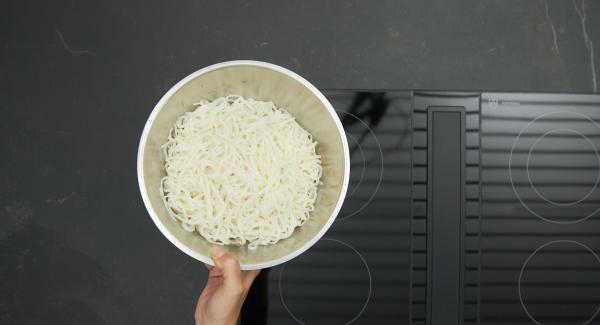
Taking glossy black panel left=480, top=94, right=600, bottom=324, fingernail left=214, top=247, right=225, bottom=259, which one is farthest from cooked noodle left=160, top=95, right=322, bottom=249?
glossy black panel left=480, top=94, right=600, bottom=324

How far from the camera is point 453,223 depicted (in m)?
1.17

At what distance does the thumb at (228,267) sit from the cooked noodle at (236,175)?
0.19 ft

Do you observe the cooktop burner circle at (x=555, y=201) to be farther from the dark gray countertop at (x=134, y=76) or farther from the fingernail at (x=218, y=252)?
the fingernail at (x=218, y=252)

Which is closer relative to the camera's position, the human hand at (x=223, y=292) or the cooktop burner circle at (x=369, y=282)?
the human hand at (x=223, y=292)

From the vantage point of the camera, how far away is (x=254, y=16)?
130cm

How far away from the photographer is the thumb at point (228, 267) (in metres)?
0.89

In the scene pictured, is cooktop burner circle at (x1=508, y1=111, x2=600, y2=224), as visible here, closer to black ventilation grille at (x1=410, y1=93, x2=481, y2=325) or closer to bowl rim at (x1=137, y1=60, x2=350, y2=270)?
black ventilation grille at (x1=410, y1=93, x2=481, y2=325)

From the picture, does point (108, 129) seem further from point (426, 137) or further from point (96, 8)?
point (426, 137)

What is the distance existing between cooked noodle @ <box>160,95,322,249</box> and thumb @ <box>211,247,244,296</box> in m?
0.06

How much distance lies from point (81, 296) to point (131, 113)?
517 mm

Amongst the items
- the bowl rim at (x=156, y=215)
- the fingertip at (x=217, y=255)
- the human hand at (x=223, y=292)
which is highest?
the bowl rim at (x=156, y=215)

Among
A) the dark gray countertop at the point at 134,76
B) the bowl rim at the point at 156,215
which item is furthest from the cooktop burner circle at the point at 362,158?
the bowl rim at the point at 156,215

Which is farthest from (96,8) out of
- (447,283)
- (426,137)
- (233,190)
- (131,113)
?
(447,283)

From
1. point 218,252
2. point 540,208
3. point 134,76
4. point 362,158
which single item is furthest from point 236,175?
point 540,208
